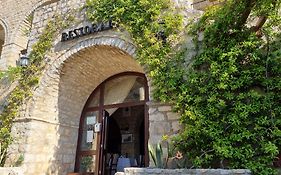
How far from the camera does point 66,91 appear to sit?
216 inches

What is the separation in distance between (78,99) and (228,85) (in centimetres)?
373

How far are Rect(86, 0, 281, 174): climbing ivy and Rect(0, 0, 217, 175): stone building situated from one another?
53 centimetres

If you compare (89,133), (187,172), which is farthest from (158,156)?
(89,133)

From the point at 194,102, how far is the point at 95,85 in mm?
3202

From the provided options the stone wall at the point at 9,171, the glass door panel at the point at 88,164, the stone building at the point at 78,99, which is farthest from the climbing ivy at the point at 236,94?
the stone wall at the point at 9,171

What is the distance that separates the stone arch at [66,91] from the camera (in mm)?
4855

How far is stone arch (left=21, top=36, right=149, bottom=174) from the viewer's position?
4.86 meters

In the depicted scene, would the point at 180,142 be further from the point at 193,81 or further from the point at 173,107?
the point at 193,81

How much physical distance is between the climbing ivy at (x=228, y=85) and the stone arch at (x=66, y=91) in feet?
3.74

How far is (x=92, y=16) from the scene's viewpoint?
16.8 feet

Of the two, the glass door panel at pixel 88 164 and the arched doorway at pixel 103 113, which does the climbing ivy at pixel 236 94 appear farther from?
the glass door panel at pixel 88 164

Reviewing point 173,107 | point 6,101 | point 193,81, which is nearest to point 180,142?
point 173,107

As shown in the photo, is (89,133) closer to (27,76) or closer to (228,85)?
(27,76)

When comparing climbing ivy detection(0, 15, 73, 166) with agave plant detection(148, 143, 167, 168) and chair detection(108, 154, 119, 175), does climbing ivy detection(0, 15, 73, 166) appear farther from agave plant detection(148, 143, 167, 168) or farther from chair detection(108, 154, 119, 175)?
agave plant detection(148, 143, 167, 168)
